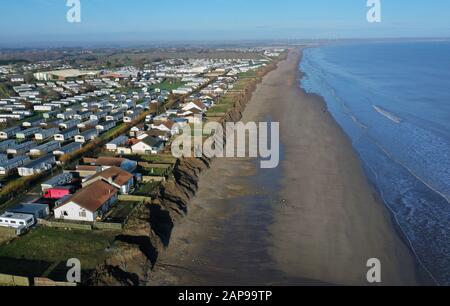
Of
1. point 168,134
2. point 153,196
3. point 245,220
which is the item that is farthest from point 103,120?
point 245,220

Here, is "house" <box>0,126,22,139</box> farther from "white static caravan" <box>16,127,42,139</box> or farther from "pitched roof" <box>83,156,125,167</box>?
"pitched roof" <box>83,156,125,167</box>

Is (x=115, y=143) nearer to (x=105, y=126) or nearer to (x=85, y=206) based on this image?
(x=105, y=126)

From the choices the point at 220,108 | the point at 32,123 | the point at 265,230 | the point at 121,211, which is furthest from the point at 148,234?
the point at 220,108

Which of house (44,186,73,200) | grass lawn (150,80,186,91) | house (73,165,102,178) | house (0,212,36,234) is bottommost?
house (0,212,36,234)

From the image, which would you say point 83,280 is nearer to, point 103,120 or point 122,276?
point 122,276

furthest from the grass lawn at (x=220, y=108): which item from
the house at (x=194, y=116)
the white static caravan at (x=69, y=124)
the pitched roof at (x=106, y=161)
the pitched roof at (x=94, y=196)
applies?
the pitched roof at (x=94, y=196)

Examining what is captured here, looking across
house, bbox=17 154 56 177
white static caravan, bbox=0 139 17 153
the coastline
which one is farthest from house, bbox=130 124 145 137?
the coastline

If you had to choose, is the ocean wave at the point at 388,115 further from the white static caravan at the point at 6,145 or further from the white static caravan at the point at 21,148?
the white static caravan at the point at 6,145

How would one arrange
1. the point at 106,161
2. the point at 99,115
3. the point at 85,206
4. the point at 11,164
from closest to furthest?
1. the point at 85,206
2. the point at 106,161
3. the point at 11,164
4. the point at 99,115
